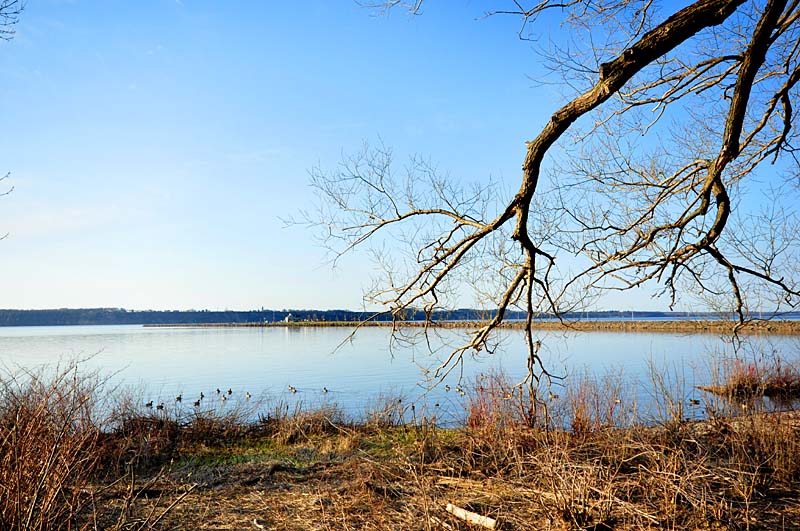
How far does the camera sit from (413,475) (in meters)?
4.45

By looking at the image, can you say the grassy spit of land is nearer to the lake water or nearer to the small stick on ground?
the small stick on ground

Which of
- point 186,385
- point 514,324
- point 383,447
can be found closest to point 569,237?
point 514,324

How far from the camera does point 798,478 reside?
5.66 m

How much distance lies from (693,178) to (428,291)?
3.22 metres

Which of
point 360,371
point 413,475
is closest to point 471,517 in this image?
point 413,475

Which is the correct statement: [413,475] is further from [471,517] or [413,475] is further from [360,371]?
[360,371]

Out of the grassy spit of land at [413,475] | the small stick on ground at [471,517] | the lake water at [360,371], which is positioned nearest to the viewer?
the grassy spit of land at [413,475]

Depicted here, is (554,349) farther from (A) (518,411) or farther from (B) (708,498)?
(B) (708,498)

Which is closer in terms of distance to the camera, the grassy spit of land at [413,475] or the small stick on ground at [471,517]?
the grassy spit of land at [413,475]

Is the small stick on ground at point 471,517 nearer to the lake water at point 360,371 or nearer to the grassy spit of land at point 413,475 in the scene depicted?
the grassy spit of land at point 413,475

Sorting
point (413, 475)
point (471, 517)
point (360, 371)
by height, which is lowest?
point (360, 371)

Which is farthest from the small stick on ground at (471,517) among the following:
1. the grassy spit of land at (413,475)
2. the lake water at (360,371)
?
the lake water at (360,371)

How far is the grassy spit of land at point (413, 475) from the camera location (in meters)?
3.96

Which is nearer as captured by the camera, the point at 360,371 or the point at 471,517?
the point at 471,517
